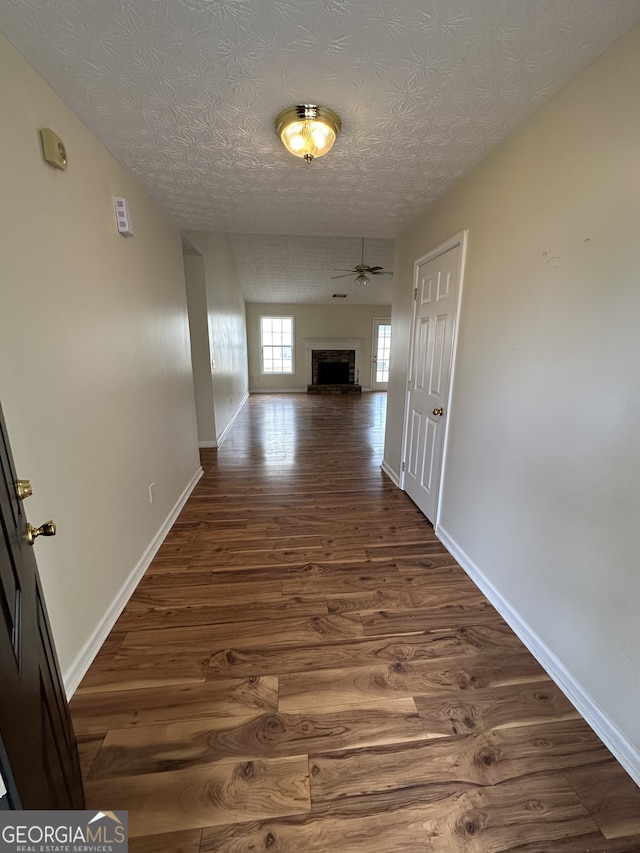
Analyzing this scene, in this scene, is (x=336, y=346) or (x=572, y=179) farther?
(x=336, y=346)

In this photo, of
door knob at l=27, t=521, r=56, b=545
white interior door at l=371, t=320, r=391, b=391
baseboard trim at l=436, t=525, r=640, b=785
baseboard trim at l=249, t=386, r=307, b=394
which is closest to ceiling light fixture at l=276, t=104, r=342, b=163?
door knob at l=27, t=521, r=56, b=545

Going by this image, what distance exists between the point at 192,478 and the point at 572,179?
333 centimetres

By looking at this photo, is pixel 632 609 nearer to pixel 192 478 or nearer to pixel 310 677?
pixel 310 677

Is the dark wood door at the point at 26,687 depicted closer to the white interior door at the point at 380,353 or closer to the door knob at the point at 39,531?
the door knob at the point at 39,531

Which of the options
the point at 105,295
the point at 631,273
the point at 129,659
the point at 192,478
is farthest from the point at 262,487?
the point at 631,273

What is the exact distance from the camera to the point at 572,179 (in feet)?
4.36

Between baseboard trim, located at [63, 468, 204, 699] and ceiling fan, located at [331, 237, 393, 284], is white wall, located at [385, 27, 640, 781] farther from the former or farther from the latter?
ceiling fan, located at [331, 237, 393, 284]

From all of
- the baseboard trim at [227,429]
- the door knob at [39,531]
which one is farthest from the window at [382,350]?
the door knob at [39,531]

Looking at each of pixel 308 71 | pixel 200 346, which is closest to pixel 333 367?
pixel 200 346

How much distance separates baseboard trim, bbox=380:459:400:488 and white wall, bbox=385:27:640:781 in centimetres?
137

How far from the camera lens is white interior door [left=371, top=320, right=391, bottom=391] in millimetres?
9367

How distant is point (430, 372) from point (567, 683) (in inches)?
76.0

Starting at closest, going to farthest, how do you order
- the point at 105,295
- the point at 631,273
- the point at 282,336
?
the point at 631,273 → the point at 105,295 → the point at 282,336

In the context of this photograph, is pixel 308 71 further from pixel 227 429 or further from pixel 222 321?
pixel 227 429
